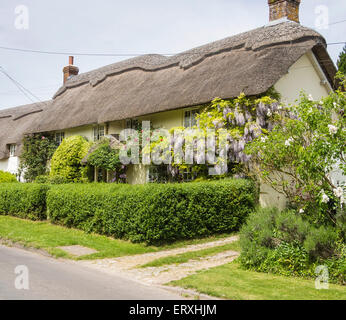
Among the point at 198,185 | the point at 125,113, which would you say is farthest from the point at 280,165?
the point at 125,113

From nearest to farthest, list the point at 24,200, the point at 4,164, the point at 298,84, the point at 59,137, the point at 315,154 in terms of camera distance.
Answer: the point at 315,154 → the point at 24,200 → the point at 298,84 → the point at 59,137 → the point at 4,164

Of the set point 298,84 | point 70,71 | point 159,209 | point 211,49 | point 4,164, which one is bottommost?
point 159,209

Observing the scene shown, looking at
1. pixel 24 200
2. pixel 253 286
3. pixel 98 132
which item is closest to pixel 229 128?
pixel 253 286

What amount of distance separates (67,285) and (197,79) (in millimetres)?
10686

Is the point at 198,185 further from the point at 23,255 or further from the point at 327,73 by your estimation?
the point at 327,73

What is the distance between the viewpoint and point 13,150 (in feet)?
88.7

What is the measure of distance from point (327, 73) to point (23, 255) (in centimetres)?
1415

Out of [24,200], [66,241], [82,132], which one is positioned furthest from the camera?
[82,132]

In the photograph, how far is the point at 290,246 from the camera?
779 centimetres

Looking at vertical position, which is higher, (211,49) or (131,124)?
(211,49)

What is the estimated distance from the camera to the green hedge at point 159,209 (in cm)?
1005

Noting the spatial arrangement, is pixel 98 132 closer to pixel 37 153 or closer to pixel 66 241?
pixel 37 153

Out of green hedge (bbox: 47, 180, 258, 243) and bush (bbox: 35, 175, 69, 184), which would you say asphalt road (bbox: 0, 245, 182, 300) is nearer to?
green hedge (bbox: 47, 180, 258, 243)

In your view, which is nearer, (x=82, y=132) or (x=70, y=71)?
(x=82, y=132)
